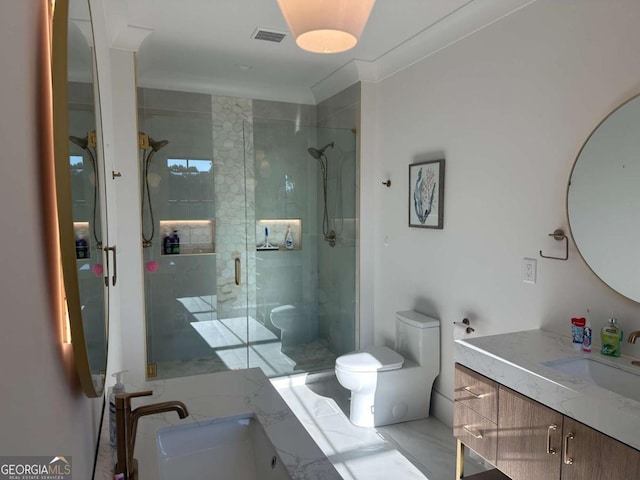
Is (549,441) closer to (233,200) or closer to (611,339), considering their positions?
(611,339)

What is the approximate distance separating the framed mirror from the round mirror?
2.05 m

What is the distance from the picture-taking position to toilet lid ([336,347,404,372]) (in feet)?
9.76

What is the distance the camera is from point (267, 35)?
119 inches

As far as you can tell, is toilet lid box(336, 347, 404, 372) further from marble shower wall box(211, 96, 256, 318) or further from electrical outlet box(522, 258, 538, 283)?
marble shower wall box(211, 96, 256, 318)

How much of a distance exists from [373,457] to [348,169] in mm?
2399

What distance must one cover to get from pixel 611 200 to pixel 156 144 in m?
3.38

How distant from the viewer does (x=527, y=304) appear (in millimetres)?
2369

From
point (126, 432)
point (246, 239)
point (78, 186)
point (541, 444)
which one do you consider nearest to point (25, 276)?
point (78, 186)

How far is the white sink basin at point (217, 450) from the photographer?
4.25 feet

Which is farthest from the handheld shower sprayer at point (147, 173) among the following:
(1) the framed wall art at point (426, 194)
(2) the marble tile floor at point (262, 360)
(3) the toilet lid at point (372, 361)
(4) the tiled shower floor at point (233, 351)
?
(1) the framed wall art at point (426, 194)

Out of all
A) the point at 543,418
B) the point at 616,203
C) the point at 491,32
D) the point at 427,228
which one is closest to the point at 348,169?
the point at 427,228

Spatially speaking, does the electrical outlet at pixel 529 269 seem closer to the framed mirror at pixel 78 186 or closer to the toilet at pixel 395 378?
the toilet at pixel 395 378

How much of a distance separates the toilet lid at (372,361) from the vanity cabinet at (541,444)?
83 centimetres

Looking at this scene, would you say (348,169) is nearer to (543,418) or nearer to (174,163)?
(174,163)
